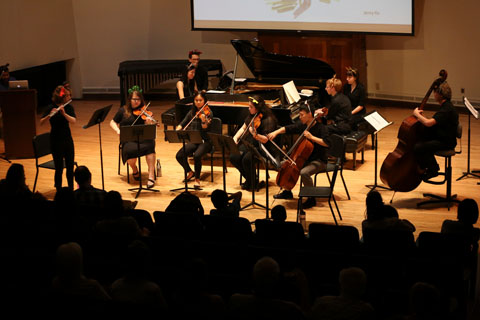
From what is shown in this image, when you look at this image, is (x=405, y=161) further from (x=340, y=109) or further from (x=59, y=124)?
(x=59, y=124)

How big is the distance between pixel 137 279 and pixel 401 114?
9.45 m

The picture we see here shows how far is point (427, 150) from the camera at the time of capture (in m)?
7.19

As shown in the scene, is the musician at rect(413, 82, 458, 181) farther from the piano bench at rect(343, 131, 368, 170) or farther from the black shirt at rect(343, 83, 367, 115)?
the black shirt at rect(343, 83, 367, 115)

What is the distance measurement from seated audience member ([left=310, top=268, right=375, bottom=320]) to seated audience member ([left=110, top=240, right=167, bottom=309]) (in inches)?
38.7

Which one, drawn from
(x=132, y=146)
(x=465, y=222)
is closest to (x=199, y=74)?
(x=132, y=146)

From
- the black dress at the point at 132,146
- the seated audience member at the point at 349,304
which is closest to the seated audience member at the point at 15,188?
the black dress at the point at 132,146

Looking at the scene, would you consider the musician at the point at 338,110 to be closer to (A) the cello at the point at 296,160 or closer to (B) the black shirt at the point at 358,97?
(B) the black shirt at the point at 358,97

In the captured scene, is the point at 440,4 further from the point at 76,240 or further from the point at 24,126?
the point at 76,240

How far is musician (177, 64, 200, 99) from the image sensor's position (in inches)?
406

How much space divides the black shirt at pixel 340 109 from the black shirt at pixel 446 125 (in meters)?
1.75

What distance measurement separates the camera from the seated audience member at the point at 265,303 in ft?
11.9

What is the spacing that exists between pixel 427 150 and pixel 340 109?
1892 mm

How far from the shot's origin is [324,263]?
186 inches

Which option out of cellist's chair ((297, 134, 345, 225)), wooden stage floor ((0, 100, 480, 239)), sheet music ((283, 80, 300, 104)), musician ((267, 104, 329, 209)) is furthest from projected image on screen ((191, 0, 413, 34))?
cellist's chair ((297, 134, 345, 225))
